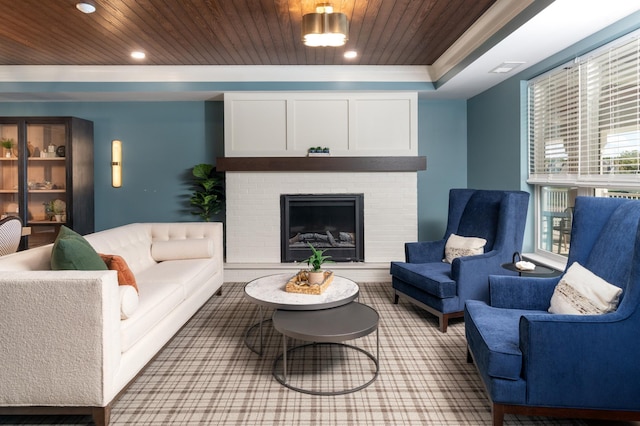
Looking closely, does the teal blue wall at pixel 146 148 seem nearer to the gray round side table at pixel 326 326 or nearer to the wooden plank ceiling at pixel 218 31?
the wooden plank ceiling at pixel 218 31

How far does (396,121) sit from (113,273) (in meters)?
3.83

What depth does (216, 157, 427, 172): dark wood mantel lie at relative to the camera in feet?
16.1

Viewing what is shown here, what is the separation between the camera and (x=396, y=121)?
5.00 m

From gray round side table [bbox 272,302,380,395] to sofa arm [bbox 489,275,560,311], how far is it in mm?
747

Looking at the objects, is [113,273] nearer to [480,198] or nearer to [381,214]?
[480,198]

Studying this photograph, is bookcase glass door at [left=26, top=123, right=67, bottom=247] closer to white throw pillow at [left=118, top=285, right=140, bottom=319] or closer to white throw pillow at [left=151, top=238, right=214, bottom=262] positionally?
white throw pillow at [left=151, top=238, right=214, bottom=262]

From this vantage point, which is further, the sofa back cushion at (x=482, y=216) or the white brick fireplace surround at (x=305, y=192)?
the white brick fireplace surround at (x=305, y=192)

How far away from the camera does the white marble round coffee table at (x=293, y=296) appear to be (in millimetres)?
2605

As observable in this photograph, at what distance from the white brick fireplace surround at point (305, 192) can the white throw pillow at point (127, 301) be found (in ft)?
8.90

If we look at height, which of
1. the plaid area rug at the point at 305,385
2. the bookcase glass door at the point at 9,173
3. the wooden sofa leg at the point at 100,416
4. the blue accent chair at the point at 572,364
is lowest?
the plaid area rug at the point at 305,385

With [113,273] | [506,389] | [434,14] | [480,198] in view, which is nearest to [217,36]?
[434,14]

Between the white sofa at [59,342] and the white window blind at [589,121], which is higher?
the white window blind at [589,121]

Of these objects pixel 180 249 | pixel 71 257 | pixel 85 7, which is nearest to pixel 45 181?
pixel 180 249

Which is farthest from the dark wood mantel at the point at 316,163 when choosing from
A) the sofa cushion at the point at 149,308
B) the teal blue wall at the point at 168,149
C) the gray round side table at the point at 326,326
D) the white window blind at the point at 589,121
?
the gray round side table at the point at 326,326
